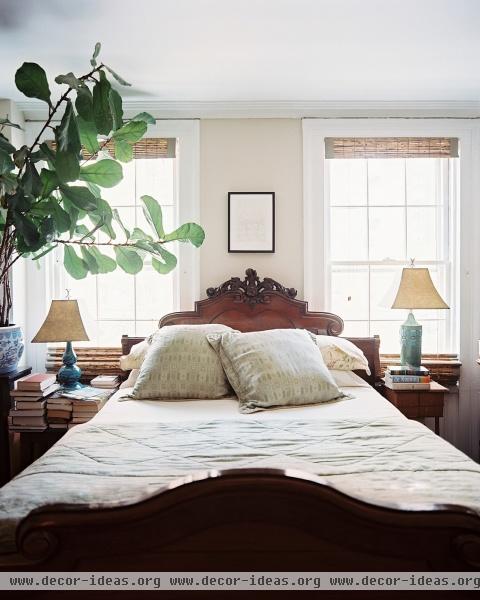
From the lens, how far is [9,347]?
332 cm

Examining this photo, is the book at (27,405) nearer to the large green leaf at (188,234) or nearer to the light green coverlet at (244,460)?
the light green coverlet at (244,460)

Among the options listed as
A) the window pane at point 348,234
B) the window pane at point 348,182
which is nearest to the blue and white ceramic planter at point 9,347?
the window pane at point 348,234

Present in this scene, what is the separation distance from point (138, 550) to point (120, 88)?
3048 millimetres

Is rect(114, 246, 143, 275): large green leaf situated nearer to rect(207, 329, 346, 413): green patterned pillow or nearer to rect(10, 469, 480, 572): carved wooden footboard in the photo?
rect(207, 329, 346, 413): green patterned pillow

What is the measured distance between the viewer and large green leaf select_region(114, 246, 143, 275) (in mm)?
3123

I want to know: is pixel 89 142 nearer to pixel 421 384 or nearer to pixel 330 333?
pixel 330 333

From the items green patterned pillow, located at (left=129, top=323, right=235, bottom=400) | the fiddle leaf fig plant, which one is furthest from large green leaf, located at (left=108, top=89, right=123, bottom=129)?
green patterned pillow, located at (left=129, top=323, right=235, bottom=400)

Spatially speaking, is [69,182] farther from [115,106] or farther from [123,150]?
[123,150]

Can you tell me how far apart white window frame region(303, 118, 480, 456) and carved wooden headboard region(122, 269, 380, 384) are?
0.16 meters

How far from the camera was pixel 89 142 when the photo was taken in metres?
2.72

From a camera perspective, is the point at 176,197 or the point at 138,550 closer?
the point at 138,550

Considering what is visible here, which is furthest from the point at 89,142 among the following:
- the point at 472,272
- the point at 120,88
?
the point at 472,272

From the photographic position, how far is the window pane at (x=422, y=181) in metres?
3.94

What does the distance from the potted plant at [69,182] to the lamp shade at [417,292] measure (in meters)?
1.31
